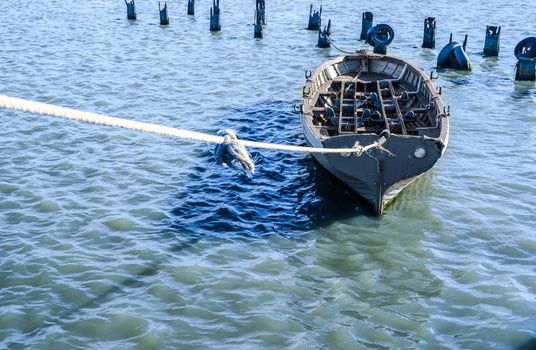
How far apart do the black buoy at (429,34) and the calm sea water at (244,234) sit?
5986 mm

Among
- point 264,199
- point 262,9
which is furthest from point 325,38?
point 264,199

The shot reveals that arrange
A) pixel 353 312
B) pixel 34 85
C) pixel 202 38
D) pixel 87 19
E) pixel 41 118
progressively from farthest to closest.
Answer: pixel 87 19 < pixel 202 38 < pixel 34 85 < pixel 41 118 < pixel 353 312

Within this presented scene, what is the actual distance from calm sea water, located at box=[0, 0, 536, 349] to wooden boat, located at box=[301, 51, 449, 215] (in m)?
1.19

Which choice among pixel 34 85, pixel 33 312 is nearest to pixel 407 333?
pixel 33 312

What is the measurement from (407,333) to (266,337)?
261cm

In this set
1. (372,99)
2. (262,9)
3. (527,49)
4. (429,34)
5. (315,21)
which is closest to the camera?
(372,99)

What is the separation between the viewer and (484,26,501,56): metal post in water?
29.7m

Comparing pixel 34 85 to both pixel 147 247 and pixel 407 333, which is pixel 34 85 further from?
pixel 407 333

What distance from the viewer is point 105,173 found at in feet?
57.8

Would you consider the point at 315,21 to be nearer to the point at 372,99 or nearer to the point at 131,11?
the point at 131,11

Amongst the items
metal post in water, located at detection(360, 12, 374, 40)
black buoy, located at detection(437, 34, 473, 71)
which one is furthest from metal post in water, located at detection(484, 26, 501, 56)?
metal post in water, located at detection(360, 12, 374, 40)

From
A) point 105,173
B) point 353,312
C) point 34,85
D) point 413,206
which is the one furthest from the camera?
point 34,85

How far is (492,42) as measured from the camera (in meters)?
29.8

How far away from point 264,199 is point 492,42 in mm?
18901
